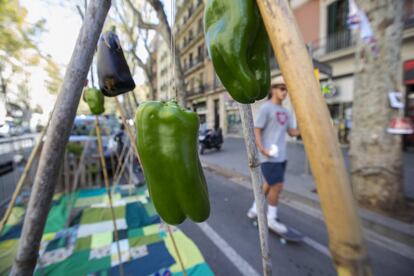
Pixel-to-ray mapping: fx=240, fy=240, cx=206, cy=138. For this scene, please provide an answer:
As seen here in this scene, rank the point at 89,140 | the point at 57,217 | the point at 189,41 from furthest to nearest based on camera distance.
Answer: the point at 189,41 < the point at 89,140 < the point at 57,217

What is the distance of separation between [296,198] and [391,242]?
5.42ft

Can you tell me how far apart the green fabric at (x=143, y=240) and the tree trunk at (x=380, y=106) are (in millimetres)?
3153

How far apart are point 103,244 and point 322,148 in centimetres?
317

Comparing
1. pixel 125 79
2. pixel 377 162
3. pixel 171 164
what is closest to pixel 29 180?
pixel 125 79

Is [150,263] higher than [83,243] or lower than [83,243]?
lower

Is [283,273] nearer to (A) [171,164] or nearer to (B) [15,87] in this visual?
(A) [171,164]

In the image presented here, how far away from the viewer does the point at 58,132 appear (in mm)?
970

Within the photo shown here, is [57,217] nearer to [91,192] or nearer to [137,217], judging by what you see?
[137,217]

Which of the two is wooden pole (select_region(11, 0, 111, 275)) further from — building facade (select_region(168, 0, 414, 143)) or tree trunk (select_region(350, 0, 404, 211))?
building facade (select_region(168, 0, 414, 143))

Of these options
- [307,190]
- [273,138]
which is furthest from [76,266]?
[307,190]

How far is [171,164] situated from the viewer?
0.74 metres

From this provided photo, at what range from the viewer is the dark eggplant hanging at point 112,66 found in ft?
3.67

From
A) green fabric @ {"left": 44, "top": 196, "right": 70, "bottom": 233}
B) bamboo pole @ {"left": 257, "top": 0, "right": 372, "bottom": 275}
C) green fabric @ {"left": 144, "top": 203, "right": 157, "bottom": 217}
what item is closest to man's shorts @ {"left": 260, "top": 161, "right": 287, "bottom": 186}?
green fabric @ {"left": 144, "top": 203, "right": 157, "bottom": 217}

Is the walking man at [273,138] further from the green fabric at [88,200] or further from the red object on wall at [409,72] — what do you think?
the red object on wall at [409,72]
